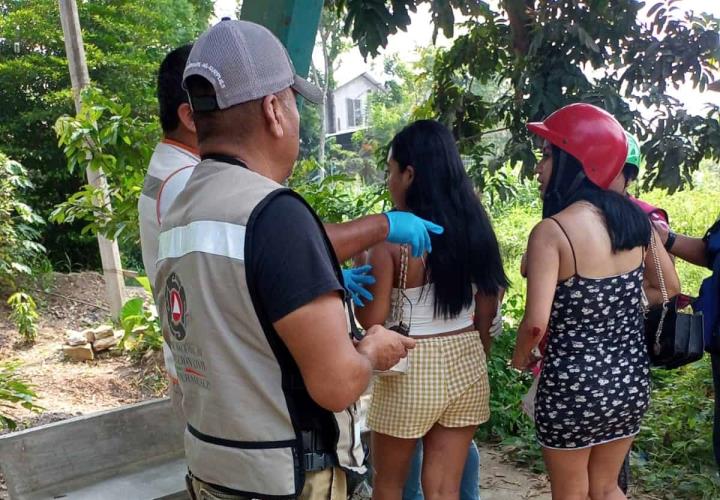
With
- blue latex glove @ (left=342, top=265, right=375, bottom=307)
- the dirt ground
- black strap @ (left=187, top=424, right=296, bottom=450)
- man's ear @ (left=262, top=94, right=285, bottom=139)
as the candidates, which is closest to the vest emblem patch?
black strap @ (left=187, top=424, right=296, bottom=450)

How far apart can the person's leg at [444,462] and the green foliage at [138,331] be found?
410 cm

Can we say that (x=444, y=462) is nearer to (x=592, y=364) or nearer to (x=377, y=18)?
(x=592, y=364)

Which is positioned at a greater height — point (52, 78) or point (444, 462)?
point (52, 78)

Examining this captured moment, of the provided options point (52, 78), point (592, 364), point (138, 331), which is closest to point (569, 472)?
point (592, 364)

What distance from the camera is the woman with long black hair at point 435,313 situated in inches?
91.4

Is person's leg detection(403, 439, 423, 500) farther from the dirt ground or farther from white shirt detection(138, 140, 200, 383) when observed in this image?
white shirt detection(138, 140, 200, 383)

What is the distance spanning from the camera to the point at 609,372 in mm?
2223

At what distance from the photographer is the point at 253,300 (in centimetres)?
121

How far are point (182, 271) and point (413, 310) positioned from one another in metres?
1.20

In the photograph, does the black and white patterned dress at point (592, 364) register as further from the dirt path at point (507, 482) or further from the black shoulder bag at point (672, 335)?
the dirt path at point (507, 482)

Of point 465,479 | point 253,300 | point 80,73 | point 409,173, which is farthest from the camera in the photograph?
point 80,73

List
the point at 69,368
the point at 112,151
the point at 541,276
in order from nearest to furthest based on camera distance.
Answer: the point at 541,276
the point at 112,151
the point at 69,368

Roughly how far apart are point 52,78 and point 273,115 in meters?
11.2

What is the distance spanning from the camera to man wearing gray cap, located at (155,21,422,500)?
3.92 feet
